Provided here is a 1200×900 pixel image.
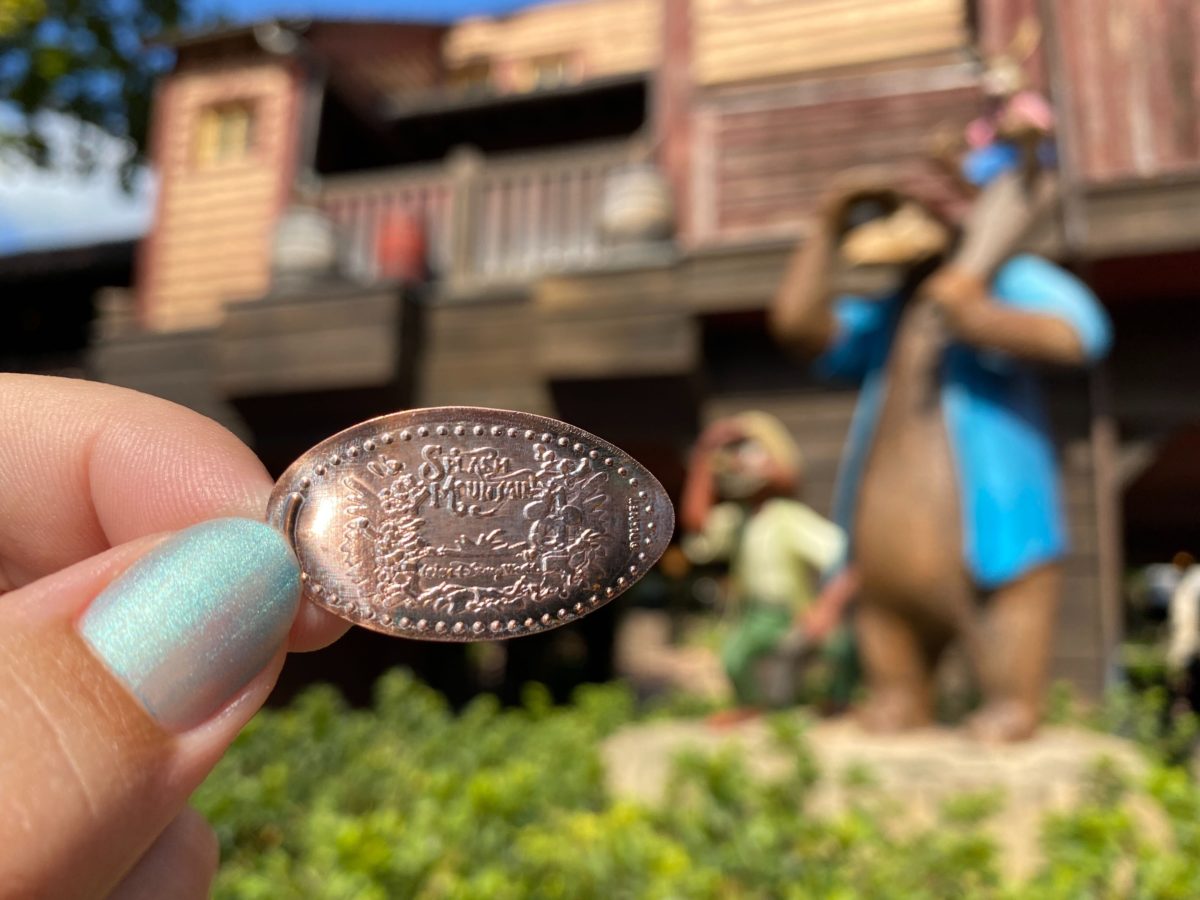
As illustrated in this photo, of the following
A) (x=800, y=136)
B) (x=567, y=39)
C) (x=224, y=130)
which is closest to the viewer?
(x=800, y=136)

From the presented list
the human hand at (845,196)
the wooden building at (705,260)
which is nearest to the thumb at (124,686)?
the human hand at (845,196)

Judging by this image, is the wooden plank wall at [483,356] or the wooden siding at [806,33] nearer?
the wooden siding at [806,33]

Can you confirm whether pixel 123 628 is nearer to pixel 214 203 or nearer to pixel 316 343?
pixel 316 343

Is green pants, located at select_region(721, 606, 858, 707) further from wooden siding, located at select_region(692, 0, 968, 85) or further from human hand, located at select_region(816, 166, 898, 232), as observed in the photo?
wooden siding, located at select_region(692, 0, 968, 85)

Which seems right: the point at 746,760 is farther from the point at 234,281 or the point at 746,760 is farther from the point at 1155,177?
the point at 234,281

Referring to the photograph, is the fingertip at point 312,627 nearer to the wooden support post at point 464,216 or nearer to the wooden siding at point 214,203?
the wooden support post at point 464,216

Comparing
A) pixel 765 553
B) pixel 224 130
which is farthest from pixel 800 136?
pixel 224 130
